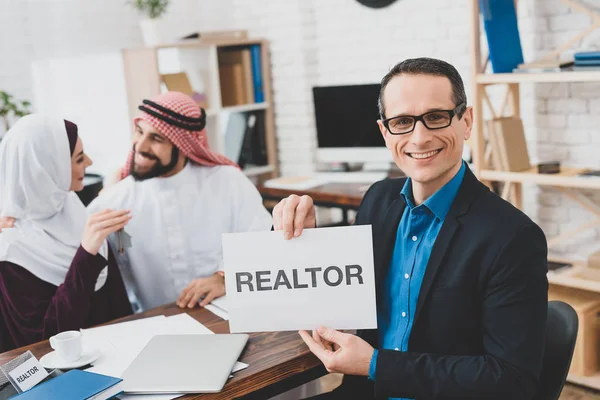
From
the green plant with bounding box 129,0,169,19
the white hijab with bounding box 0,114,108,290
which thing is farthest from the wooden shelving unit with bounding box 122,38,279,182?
the white hijab with bounding box 0,114,108,290

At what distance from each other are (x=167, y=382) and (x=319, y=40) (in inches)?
136

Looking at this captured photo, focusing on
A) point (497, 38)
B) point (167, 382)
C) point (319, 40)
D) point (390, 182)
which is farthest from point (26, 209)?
point (319, 40)

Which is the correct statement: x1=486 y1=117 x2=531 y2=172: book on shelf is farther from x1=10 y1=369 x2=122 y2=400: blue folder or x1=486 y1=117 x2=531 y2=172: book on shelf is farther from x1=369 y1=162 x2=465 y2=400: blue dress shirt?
x1=10 y1=369 x2=122 y2=400: blue folder

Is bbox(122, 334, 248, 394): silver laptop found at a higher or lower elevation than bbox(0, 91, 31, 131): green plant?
lower

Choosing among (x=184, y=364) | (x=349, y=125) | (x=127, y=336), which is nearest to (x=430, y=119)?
(x=184, y=364)

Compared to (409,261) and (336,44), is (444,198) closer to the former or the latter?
(409,261)

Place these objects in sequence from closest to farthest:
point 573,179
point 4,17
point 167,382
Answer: point 167,382 < point 573,179 < point 4,17

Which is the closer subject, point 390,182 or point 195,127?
point 390,182

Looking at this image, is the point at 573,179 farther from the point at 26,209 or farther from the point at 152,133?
the point at 26,209

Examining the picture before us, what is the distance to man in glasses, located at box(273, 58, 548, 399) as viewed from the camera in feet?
4.62

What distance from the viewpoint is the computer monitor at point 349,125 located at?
4.09 meters

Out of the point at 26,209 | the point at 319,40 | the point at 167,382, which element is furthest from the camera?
the point at 319,40

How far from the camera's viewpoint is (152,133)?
2494mm

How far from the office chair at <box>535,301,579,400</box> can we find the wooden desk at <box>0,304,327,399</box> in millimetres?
522
